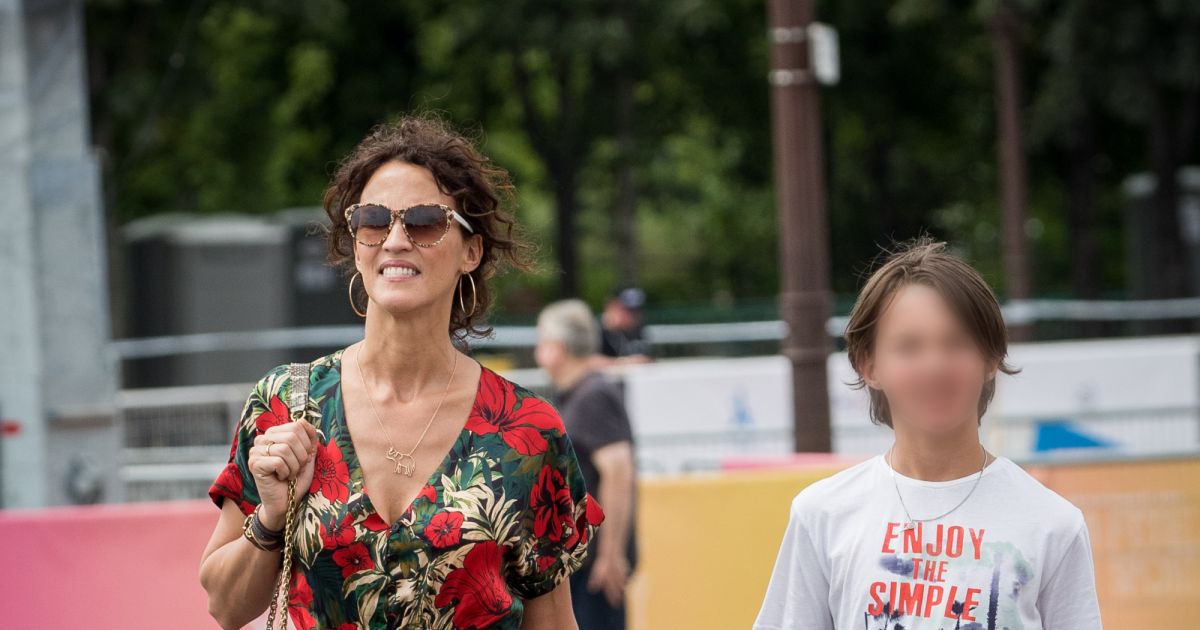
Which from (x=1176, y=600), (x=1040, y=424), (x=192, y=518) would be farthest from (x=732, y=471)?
(x=1040, y=424)

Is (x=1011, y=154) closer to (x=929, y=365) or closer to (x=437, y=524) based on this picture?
(x=929, y=365)

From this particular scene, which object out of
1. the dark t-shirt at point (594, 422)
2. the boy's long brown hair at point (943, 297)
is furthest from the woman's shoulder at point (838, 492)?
the dark t-shirt at point (594, 422)

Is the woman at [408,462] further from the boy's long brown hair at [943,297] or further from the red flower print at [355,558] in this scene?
the boy's long brown hair at [943,297]

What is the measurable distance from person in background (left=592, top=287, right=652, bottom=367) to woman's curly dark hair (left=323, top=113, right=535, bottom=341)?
11.5 meters

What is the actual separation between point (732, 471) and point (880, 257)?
410cm

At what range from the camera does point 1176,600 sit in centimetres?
691

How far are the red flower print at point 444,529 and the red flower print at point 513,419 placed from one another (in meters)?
0.19

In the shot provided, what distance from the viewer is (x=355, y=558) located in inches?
106

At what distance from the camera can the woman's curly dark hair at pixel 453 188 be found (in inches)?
116

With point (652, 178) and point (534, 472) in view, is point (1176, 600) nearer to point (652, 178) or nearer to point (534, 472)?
point (534, 472)

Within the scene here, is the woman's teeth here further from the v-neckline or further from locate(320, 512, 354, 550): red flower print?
locate(320, 512, 354, 550): red flower print

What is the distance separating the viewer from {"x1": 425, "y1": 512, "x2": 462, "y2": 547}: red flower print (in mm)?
2707

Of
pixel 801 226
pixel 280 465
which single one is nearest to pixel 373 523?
pixel 280 465

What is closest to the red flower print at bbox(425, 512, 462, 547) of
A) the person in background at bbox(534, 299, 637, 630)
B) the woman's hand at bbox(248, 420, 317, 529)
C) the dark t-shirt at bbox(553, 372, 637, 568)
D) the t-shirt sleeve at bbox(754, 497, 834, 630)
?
the woman's hand at bbox(248, 420, 317, 529)
